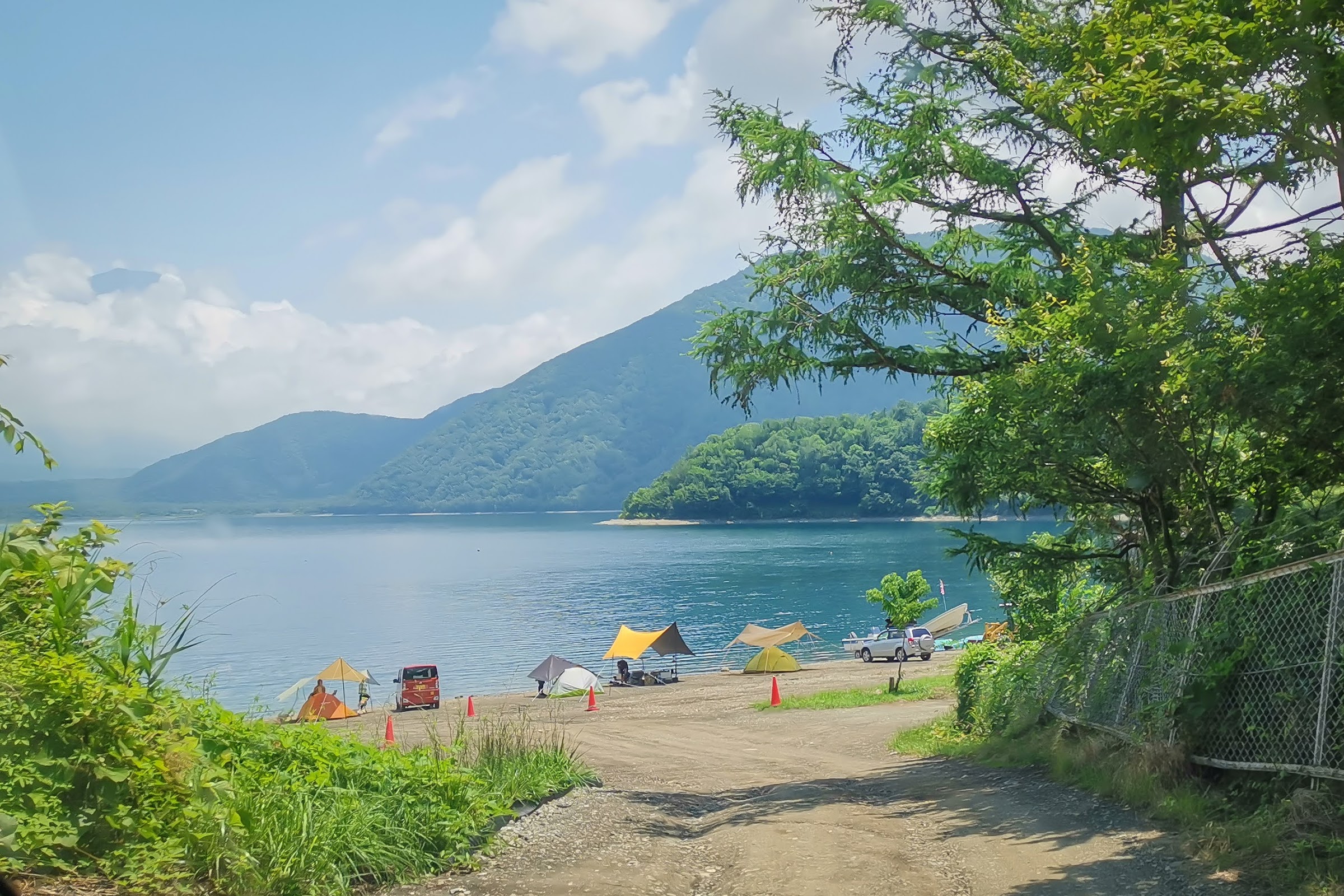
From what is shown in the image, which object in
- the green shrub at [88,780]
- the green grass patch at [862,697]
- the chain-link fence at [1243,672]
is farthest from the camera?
the green grass patch at [862,697]

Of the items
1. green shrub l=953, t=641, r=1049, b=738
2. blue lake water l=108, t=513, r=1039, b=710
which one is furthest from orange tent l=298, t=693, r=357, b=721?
green shrub l=953, t=641, r=1049, b=738

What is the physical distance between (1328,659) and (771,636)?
155 feet

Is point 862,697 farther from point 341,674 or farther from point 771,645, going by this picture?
point 341,674

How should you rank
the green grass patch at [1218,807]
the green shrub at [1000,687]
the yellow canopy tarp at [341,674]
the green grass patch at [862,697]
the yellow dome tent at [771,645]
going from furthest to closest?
1. the yellow dome tent at [771,645]
2. the yellow canopy tarp at [341,674]
3. the green grass patch at [862,697]
4. the green shrub at [1000,687]
5. the green grass patch at [1218,807]

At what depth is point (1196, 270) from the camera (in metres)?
8.20

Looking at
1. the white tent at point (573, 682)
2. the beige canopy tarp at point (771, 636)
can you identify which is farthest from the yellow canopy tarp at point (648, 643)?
the white tent at point (573, 682)

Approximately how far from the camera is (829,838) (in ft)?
26.1

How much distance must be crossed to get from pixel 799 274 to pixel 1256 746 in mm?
6908

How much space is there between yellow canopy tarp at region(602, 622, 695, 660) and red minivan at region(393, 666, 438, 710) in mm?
10550

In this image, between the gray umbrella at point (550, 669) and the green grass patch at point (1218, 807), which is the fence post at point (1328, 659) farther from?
the gray umbrella at point (550, 669)

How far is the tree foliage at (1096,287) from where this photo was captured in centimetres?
636

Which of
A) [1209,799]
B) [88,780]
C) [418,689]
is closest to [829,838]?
[1209,799]

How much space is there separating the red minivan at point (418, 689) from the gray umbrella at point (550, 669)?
4.48m

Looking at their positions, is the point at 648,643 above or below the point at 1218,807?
below
